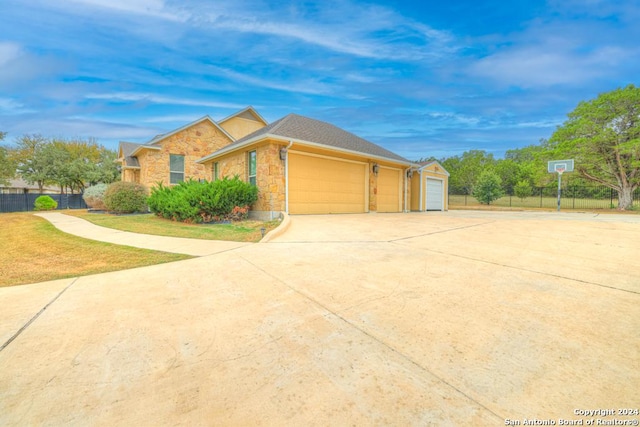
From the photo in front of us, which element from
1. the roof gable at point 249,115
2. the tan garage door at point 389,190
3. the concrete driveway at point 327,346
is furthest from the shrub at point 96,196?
the tan garage door at point 389,190

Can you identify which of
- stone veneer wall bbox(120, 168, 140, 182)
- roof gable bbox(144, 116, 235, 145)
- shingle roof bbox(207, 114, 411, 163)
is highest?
roof gable bbox(144, 116, 235, 145)

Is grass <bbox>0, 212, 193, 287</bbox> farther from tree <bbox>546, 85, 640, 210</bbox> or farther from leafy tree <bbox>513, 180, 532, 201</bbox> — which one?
leafy tree <bbox>513, 180, 532, 201</bbox>

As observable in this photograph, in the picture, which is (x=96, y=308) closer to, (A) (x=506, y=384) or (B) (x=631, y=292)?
(A) (x=506, y=384)

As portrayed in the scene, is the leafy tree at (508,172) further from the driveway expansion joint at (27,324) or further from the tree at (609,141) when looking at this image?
the driveway expansion joint at (27,324)

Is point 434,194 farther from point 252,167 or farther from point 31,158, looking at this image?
point 31,158

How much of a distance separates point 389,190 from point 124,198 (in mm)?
12901

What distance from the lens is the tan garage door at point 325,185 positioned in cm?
1062

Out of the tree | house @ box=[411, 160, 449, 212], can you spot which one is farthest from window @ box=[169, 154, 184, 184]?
the tree

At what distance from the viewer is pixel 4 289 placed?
3.32 meters

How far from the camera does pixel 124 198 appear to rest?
12.6m

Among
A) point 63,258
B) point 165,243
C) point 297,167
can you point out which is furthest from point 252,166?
point 63,258

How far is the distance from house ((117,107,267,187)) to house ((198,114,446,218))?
3440mm

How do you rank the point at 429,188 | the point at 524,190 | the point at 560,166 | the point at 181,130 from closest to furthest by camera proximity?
1. the point at 181,130
2. the point at 429,188
3. the point at 560,166
4. the point at 524,190

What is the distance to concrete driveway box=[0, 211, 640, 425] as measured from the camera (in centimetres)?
135
